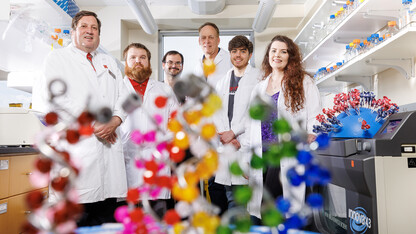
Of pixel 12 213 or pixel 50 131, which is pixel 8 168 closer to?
pixel 12 213

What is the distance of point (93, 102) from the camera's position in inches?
62.6

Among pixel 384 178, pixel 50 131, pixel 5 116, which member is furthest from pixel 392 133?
pixel 5 116

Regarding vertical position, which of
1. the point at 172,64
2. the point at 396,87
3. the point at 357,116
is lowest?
the point at 357,116

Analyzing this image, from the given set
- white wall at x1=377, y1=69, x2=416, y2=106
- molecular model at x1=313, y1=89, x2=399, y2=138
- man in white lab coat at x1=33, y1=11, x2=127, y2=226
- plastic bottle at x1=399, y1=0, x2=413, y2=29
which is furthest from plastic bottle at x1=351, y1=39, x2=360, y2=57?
man in white lab coat at x1=33, y1=11, x2=127, y2=226

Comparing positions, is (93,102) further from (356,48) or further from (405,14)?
(356,48)

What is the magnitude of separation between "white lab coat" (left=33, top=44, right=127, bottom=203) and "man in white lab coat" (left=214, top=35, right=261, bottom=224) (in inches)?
27.4

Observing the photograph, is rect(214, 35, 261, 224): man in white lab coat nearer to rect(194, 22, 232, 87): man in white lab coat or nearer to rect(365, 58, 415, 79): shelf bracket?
rect(194, 22, 232, 87): man in white lab coat

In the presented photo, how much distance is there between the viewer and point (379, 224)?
1.40m

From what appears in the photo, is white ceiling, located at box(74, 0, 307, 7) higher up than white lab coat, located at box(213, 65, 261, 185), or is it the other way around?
white ceiling, located at box(74, 0, 307, 7)

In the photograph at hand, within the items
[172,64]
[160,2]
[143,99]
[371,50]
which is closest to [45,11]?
[172,64]

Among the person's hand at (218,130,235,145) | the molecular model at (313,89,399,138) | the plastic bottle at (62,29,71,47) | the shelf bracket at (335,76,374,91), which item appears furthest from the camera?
the plastic bottle at (62,29,71,47)

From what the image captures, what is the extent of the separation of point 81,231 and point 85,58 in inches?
49.6

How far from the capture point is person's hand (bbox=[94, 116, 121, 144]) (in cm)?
165

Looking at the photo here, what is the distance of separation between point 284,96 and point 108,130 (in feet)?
3.04
